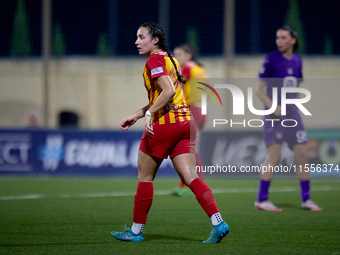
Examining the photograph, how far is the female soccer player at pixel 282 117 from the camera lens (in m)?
6.31

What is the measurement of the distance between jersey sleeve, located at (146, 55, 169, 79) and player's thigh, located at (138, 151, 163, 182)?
0.68 m

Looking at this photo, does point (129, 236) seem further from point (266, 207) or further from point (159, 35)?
point (266, 207)

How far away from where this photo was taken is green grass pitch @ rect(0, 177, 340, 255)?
425cm

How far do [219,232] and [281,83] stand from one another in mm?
2710

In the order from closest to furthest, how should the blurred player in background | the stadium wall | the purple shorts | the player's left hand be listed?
the player's left hand → the purple shorts → the blurred player in background → the stadium wall

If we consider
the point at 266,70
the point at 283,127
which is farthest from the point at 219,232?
the point at 266,70

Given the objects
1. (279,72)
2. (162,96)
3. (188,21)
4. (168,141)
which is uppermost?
(188,21)

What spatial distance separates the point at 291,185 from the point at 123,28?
9.30 metres

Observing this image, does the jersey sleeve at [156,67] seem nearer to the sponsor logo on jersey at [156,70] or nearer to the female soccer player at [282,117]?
the sponsor logo on jersey at [156,70]

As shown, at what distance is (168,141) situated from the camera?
437cm

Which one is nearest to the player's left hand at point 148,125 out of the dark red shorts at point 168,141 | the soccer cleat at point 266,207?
the dark red shorts at point 168,141

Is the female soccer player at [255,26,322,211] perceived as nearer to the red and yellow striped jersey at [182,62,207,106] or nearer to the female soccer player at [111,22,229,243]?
the red and yellow striped jersey at [182,62,207,106]

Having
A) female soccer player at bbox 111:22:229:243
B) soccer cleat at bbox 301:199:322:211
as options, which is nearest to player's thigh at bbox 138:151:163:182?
female soccer player at bbox 111:22:229:243

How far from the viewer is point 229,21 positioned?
11.6 metres
